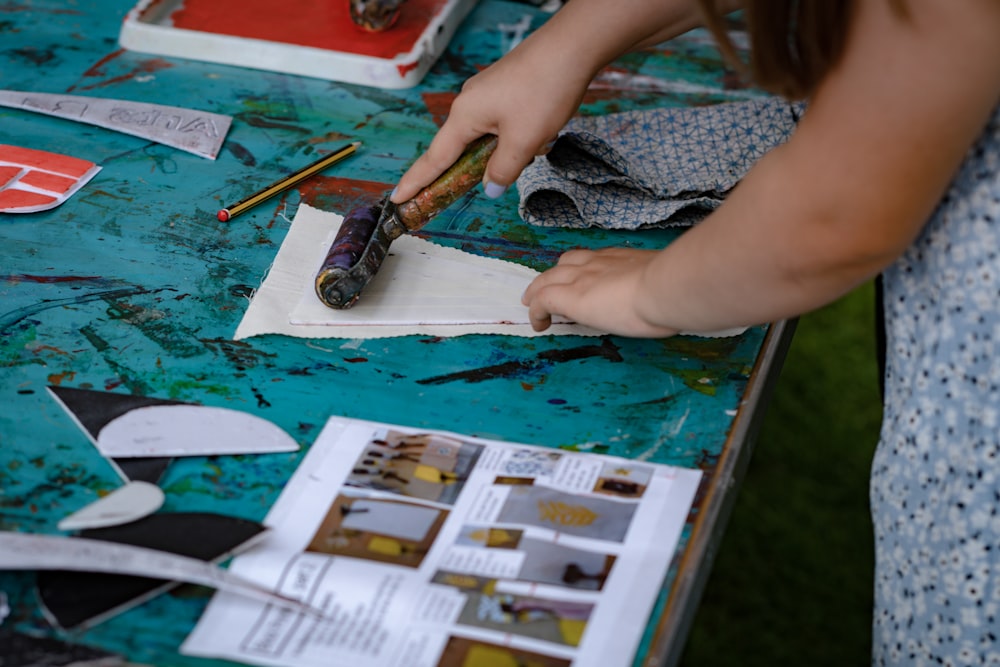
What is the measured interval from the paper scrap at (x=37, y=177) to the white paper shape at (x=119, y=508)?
51 cm

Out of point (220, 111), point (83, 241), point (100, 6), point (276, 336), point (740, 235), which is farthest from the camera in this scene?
point (100, 6)

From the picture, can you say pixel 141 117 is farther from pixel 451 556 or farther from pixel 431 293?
pixel 451 556

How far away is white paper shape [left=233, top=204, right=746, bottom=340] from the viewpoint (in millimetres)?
1041

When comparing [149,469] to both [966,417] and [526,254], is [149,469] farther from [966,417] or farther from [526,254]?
[966,417]

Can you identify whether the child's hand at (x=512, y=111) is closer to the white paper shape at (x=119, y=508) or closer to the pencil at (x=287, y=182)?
the pencil at (x=287, y=182)

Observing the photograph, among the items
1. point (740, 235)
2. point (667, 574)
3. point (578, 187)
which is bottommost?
point (667, 574)

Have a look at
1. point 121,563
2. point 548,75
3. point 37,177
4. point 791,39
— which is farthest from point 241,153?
point 791,39

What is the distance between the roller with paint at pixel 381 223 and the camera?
104 centimetres

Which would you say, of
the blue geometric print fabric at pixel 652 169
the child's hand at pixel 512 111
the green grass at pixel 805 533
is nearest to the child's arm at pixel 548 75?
the child's hand at pixel 512 111

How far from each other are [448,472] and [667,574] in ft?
0.70

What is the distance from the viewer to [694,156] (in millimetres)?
1244

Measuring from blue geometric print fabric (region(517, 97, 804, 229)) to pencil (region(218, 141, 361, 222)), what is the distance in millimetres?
251

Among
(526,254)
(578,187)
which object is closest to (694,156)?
(578,187)

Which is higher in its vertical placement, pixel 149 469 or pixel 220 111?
pixel 220 111
